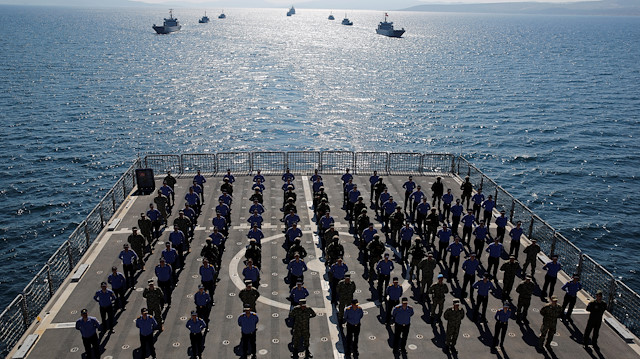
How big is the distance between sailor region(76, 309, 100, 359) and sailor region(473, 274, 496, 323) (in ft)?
42.4

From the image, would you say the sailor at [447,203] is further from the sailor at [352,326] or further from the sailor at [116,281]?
the sailor at [116,281]

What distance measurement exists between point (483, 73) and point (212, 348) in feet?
412

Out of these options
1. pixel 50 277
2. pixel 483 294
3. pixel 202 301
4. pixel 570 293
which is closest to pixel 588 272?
pixel 570 293

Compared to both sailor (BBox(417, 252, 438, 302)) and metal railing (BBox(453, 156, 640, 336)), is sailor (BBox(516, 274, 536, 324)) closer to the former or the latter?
metal railing (BBox(453, 156, 640, 336))

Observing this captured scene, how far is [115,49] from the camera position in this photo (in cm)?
17238

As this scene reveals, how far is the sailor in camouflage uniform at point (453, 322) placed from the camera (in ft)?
54.6

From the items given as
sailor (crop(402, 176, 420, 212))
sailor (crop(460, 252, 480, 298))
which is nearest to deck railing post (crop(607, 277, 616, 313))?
sailor (crop(460, 252, 480, 298))

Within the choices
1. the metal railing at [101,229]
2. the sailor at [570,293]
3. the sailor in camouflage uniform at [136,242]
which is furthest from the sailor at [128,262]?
the sailor at [570,293]

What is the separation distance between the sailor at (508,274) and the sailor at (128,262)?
1466 cm

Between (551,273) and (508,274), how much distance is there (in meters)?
1.68

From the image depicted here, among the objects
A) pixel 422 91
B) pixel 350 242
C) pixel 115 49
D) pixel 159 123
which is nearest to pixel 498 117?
pixel 422 91

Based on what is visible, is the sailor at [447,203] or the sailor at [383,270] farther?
the sailor at [447,203]

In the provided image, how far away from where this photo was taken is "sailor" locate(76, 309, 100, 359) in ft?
51.8

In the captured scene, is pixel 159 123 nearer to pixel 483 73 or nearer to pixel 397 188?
pixel 397 188
